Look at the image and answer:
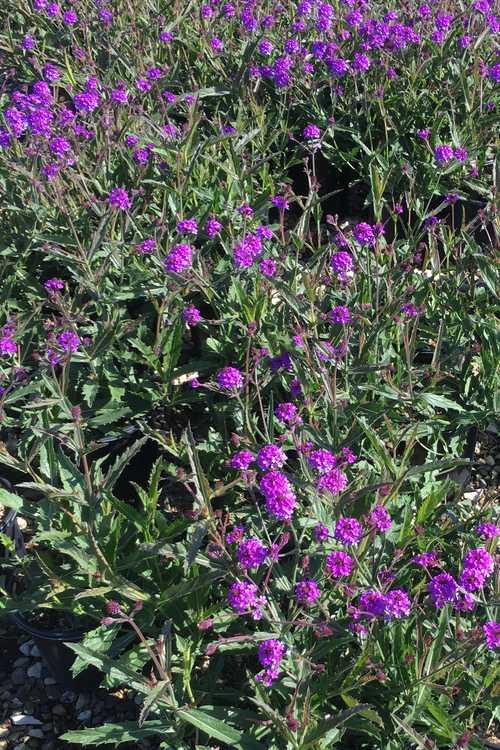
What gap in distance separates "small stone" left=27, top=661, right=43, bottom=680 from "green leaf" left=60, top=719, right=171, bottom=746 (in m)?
0.65

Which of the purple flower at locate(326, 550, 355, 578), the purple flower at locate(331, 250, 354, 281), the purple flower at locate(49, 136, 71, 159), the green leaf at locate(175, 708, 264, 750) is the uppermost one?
the purple flower at locate(49, 136, 71, 159)

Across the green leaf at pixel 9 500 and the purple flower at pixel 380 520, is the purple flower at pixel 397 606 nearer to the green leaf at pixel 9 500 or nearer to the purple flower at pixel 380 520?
the purple flower at pixel 380 520

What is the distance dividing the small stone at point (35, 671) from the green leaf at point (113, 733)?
0.65 metres

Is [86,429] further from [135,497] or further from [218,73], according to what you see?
[218,73]

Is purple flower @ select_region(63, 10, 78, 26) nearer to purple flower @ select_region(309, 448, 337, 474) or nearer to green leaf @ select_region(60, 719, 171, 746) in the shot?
purple flower @ select_region(309, 448, 337, 474)

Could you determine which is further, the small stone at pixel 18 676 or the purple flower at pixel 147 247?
the purple flower at pixel 147 247

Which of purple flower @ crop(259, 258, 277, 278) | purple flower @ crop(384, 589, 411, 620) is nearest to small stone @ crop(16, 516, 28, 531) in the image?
purple flower @ crop(259, 258, 277, 278)

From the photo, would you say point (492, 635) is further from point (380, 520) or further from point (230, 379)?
point (230, 379)

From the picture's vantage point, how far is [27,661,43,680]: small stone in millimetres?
2352

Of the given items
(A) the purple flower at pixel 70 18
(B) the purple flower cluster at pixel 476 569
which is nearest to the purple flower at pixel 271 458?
(B) the purple flower cluster at pixel 476 569

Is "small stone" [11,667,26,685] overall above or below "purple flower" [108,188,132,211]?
below

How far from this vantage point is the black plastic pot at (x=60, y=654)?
6.88 feet

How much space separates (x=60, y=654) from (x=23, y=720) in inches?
9.3

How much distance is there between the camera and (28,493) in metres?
2.84
